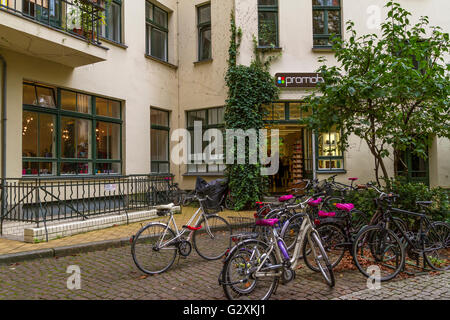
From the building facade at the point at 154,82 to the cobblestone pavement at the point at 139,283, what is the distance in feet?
12.3

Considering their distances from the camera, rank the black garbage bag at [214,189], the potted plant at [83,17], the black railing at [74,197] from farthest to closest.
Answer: the black garbage bag at [214,189], the potted plant at [83,17], the black railing at [74,197]

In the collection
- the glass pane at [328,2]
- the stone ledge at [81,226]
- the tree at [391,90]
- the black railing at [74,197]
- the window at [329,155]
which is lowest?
the stone ledge at [81,226]

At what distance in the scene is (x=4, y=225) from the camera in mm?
7395

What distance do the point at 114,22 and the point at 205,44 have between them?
137 inches

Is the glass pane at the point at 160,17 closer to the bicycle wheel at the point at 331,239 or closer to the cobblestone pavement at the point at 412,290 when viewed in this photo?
the bicycle wheel at the point at 331,239

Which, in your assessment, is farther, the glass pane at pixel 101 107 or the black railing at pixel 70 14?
the glass pane at pixel 101 107

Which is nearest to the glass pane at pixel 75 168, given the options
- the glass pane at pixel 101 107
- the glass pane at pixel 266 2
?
the glass pane at pixel 101 107

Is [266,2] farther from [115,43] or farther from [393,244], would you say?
[393,244]

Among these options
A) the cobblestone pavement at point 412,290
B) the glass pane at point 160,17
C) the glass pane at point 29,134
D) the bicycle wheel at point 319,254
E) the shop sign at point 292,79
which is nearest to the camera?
the cobblestone pavement at point 412,290

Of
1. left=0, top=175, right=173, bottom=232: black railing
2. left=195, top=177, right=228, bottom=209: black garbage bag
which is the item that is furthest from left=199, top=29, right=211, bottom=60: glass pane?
left=0, top=175, right=173, bottom=232: black railing

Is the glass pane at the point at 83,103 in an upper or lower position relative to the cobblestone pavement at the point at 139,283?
upper

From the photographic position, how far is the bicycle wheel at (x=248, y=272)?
3.89m
